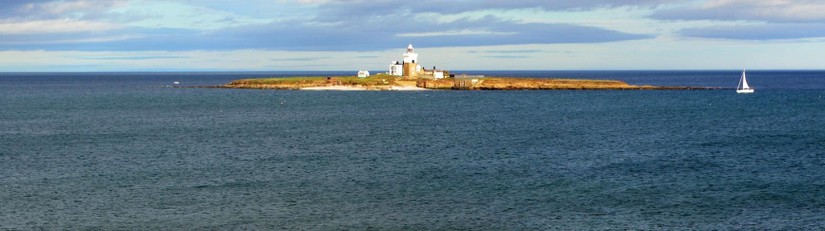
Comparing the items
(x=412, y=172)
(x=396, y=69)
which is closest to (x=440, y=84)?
(x=396, y=69)

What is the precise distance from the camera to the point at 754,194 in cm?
4603

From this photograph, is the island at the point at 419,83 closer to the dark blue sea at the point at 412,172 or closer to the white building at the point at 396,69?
the white building at the point at 396,69

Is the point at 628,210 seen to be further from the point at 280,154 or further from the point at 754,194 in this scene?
the point at 280,154

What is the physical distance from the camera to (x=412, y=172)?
54.8m

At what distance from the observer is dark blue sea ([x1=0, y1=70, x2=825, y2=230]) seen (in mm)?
40438

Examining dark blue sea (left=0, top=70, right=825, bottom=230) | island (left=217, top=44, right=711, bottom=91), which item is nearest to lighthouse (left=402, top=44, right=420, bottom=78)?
island (left=217, top=44, right=711, bottom=91)

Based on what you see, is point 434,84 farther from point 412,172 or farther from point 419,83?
point 412,172

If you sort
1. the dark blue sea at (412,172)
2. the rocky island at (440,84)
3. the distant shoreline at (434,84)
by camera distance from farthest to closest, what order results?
the rocky island at (440,84) → the distant shoreline at (434,84) → the dark blue sea at (412,172)

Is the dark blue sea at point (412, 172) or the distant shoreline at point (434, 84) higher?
the dark blue sea at point (412, 172)

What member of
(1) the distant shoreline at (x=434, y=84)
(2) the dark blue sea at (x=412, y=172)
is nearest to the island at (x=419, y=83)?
(1) the distant shoreline at (x=434, y=84)

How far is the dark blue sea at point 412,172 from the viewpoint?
40.4 meters

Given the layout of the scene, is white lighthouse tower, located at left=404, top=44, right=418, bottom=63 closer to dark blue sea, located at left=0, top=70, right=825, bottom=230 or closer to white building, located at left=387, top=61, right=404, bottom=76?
white building, located at left=387, top=61, right=404, bottom=76

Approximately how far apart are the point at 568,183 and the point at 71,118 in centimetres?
7221

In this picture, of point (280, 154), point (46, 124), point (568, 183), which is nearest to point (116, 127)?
point (46, 124)
